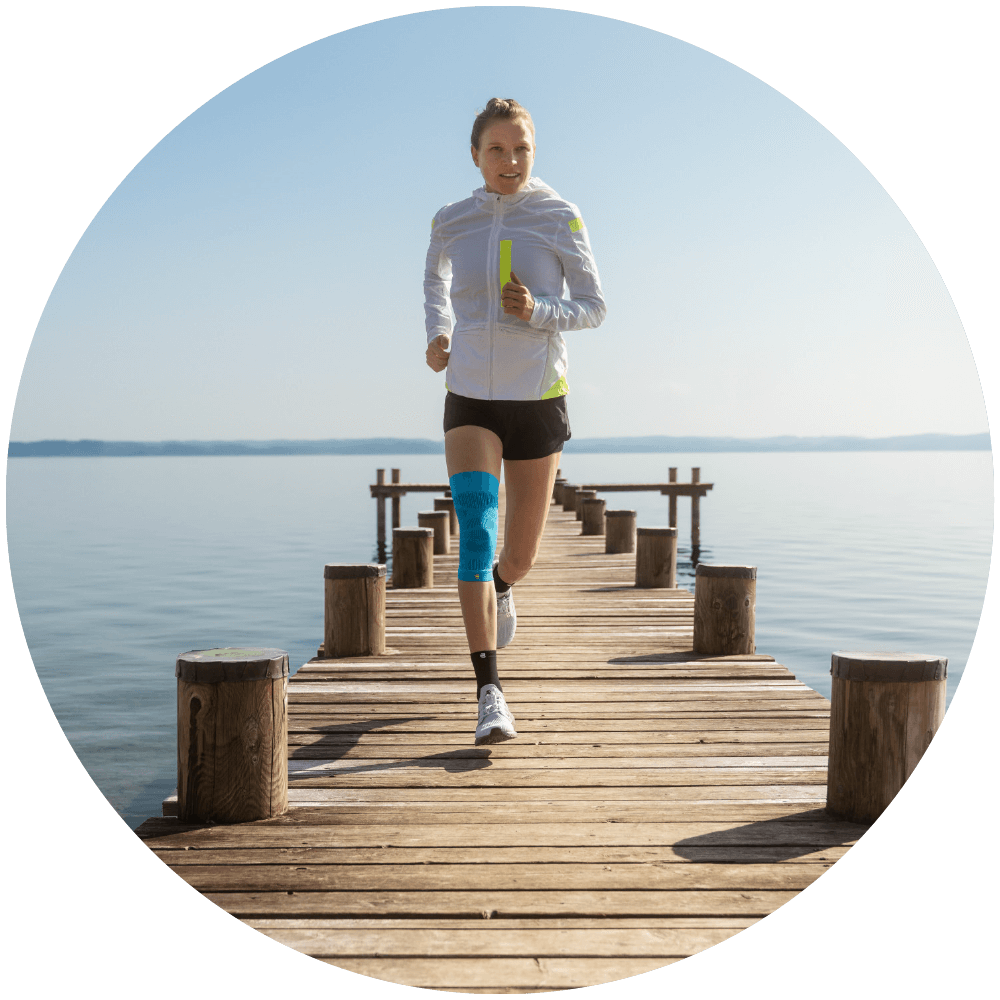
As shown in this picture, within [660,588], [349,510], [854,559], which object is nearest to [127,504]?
[349,510]

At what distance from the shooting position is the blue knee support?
4258mm

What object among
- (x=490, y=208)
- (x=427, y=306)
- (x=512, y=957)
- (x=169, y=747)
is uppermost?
(x=490, y=208)

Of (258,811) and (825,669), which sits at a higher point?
(258,811)

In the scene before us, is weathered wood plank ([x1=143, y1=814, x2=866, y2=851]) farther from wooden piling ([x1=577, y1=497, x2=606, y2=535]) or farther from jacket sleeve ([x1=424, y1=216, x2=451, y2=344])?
wooden piling ([x1=577, y1=497, x2=606, y2=535])

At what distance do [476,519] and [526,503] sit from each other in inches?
16.1

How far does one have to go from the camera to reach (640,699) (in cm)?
536

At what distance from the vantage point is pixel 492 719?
168 inches

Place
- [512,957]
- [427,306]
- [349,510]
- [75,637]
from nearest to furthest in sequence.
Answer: [512,957] < [427,306] < [75,637] < [349,510]

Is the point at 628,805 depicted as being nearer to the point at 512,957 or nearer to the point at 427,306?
the point at 512,957

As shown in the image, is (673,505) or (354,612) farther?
(673,505)

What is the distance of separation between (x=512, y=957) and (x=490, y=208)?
293cm

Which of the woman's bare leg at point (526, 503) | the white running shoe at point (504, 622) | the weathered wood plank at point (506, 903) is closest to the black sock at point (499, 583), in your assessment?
the white running shoe at point (504, 622)

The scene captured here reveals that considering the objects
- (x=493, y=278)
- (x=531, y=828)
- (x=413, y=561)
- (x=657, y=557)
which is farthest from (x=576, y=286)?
(x=413, y=561)

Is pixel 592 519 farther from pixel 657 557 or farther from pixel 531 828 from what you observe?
pixel 531 828
